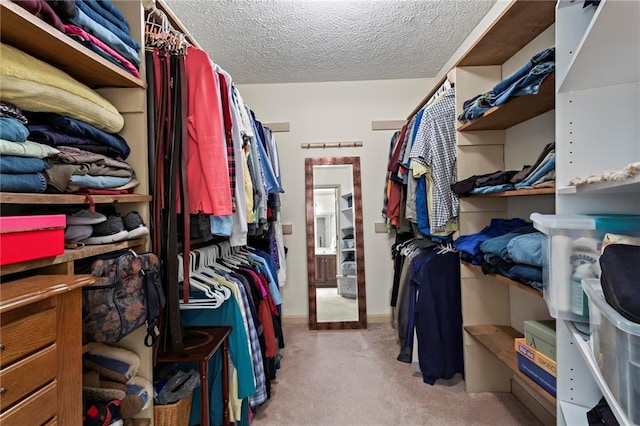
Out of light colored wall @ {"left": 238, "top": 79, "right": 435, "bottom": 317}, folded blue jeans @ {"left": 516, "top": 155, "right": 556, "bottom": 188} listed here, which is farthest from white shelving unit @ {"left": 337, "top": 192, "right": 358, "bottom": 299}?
folded blue jeans @ {"left": 516, "top": 155, "right": 556, "bottom": 188}

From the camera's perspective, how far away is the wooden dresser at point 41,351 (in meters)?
0.59

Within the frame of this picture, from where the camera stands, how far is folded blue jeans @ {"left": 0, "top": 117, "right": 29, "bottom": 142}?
700 millimetres

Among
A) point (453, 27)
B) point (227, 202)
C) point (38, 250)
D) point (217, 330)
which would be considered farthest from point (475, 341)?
point (453, 27)

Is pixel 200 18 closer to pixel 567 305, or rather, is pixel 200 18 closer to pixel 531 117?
pixel 531 117

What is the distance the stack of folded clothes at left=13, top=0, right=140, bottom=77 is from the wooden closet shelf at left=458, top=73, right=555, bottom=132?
1.64 m

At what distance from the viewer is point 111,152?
108 centimetres

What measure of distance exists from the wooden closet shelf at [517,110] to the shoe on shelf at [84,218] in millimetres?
1759

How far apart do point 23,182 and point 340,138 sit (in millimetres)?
2769

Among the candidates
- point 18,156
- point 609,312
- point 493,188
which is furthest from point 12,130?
point 493,188

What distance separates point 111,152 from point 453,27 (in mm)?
2548

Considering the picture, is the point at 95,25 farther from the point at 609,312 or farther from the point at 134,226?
the point at 609,312

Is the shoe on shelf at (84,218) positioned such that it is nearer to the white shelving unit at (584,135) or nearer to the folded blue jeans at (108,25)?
the folded blue jeans at (108,25)

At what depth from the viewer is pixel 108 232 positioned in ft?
3.31

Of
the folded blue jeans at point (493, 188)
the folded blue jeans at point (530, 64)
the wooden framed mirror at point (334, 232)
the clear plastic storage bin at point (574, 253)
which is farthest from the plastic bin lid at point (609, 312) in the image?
the wooden framed mirror at point (334, 232)
